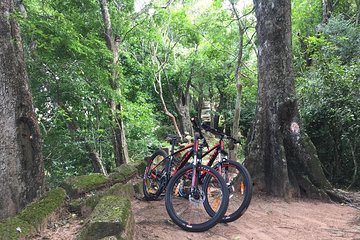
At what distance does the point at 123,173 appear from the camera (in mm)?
5539

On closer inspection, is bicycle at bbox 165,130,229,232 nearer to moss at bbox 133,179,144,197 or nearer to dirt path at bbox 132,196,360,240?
dirt path at bbox 132,196,360,240

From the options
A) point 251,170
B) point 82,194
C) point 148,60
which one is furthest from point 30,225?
point 148,60

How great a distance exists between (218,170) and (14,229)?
92.7 inches

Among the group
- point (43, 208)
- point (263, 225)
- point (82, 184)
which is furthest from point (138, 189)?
point (263, 225)

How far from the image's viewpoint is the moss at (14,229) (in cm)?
A: 267

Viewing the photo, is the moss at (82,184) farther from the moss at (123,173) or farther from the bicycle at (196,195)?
the bicycle at (196,195)

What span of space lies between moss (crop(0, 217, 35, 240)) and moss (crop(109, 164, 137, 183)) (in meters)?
2.15

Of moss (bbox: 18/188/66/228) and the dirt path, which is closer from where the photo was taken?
moss (bbox: 18/188/66/228)

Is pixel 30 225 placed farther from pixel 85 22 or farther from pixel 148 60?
pixel 148 60

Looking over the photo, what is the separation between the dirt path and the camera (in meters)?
3.37

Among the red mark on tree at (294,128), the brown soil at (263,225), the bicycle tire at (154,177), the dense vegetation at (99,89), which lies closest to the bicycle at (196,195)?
the brown soil at (263,225)

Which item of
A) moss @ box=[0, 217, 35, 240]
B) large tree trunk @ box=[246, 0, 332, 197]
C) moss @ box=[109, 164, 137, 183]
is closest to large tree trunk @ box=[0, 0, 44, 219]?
moss @ box=[0, 217, 35, 240]

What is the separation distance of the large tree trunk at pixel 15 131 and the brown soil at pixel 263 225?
2.78ft

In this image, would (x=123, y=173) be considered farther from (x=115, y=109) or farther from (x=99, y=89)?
(x=115, y=109)
